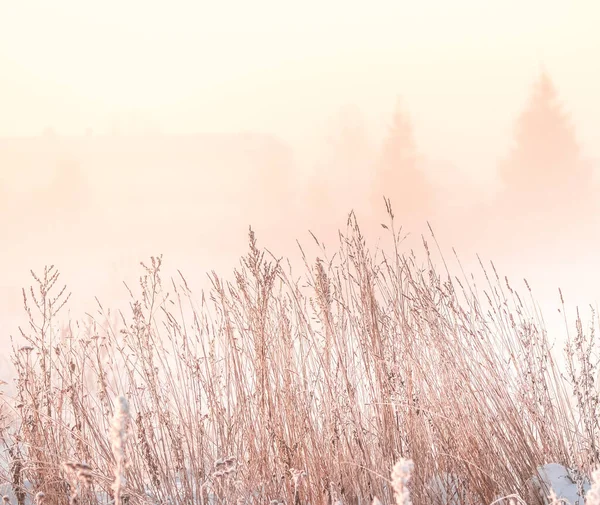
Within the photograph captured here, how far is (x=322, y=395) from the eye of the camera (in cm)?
283

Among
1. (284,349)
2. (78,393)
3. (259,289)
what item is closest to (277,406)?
(284,349)

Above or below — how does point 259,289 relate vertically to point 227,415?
above

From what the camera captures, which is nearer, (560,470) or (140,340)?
(560,470)

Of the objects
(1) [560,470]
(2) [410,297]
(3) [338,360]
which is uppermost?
(2) [410,297]

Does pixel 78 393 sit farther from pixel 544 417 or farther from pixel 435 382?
pixel 544 417

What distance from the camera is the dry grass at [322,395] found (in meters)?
2.67

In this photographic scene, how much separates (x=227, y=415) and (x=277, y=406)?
324 millimetres

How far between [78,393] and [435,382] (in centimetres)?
175

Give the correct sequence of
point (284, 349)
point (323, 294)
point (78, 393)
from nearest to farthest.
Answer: point (323, 294)
point (284, 349)
point (78, 393)

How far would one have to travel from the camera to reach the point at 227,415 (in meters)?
→ 2.95

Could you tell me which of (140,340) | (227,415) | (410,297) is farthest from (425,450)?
(140,340)

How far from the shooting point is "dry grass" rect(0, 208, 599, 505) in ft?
8.75

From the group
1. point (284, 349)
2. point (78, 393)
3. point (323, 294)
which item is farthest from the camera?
point (78, 393)

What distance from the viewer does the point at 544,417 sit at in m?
2.76
